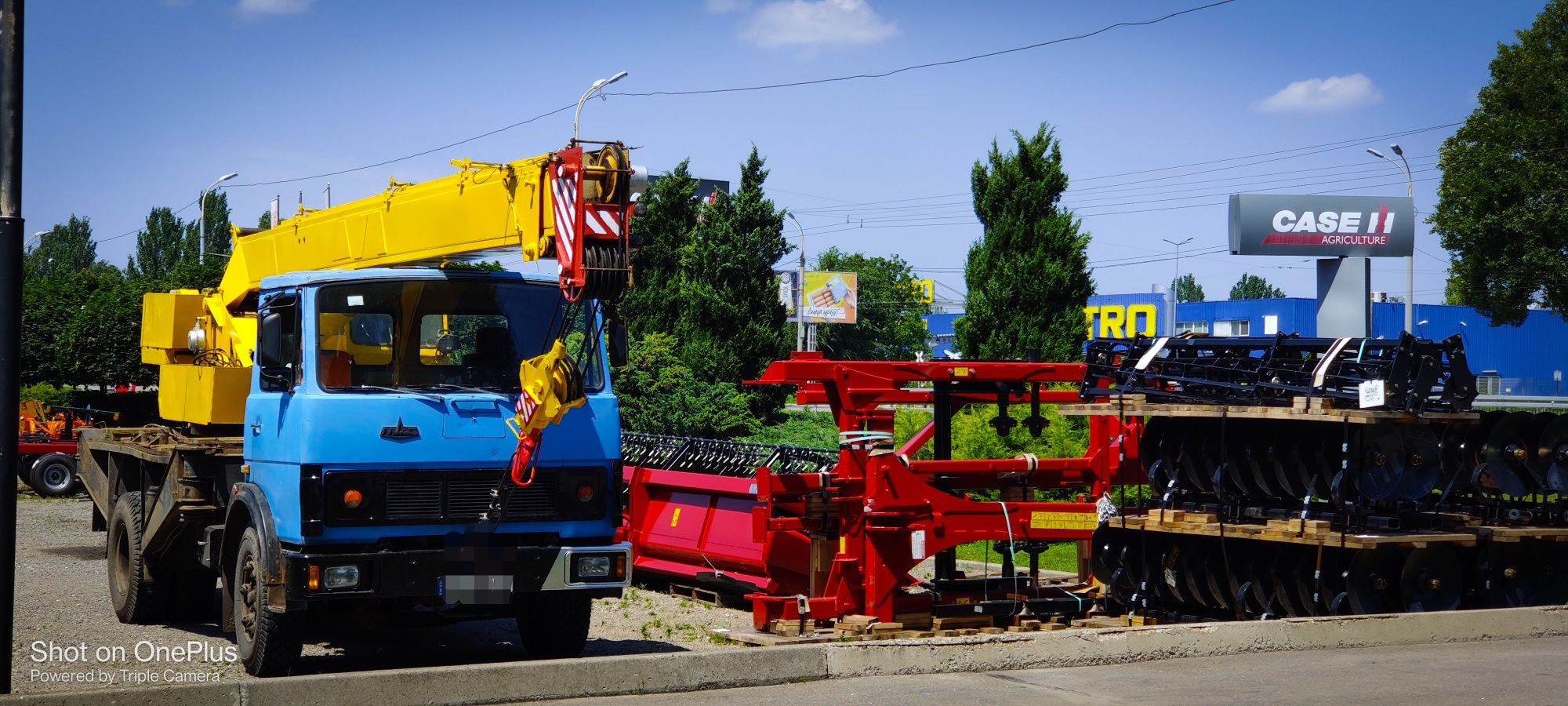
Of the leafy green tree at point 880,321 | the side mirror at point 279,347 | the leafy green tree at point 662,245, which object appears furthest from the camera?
the leafy green tree at point 880,321

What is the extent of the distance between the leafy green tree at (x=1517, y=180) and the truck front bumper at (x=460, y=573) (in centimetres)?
3788

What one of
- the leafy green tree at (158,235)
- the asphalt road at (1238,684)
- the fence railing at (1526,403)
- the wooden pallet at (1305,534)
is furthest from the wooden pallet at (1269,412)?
the leafy green tree at (158,235)

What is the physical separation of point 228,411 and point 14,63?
171 inches

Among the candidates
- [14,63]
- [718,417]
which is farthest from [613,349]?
[718,417]

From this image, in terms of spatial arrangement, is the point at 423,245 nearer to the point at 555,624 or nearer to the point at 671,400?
the point at 555,624

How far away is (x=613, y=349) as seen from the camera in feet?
29.4

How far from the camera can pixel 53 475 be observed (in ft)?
82.0

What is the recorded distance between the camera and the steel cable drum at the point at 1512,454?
11.2 m

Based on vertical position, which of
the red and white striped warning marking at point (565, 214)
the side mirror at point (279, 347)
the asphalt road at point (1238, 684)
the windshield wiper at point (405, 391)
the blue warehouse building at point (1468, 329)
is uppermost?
the blue warehouse building at point (1468, 329)

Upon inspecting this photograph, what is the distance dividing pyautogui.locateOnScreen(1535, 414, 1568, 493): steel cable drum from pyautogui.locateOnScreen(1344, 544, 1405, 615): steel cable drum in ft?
4.70

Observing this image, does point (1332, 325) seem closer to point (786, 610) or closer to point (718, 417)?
point (718, 417)

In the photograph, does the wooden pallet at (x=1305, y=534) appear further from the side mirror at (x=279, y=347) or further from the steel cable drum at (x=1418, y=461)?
the side mirror at (x=279, y=347)

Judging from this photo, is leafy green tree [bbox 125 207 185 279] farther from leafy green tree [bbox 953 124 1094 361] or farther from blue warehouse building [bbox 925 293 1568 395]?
leafy green tree [bbox 953 124 1094 361]

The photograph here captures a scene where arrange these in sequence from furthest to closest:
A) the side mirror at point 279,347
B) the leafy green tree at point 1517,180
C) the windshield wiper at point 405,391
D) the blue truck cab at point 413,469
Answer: the leafy green tree at point 1517,180 < the side mirror at point 279,347 < the windshield wiper at point 405,391 < the blue truck cab at point 413,469
